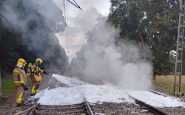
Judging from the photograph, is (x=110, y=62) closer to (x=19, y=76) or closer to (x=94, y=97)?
(x=94, y=97)

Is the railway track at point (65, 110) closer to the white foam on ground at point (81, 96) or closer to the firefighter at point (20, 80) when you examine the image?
the white foam on ground at point (81, 96)

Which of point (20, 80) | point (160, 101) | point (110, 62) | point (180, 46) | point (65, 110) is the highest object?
point (180, 46)

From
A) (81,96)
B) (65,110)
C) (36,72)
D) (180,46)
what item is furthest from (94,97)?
(180,46)

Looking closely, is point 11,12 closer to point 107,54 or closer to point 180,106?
point 107,54

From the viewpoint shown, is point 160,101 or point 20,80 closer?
point 20,80

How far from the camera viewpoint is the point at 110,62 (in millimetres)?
25141

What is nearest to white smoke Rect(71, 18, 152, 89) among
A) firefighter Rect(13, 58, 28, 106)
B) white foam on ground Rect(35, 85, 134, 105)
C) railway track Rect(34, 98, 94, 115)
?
white foam on ground Rect(35, 85, 134, 105)

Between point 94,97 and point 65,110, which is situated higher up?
point 94,97

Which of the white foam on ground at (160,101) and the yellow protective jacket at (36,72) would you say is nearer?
the white foam on ground at (160,101)

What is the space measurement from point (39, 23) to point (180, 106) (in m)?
15.6

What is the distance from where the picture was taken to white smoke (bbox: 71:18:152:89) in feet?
80.8

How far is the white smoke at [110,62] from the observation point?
80.8 ft

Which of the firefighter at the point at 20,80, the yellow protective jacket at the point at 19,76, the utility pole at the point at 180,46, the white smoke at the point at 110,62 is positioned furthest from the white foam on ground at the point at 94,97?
the white smoke at the point at 110,62

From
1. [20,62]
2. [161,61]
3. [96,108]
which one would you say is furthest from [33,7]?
[161,61]
